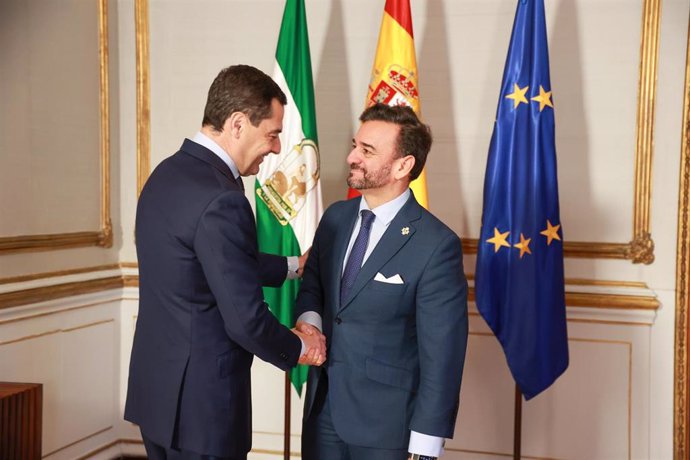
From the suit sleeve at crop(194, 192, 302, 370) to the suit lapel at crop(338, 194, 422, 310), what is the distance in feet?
0.96

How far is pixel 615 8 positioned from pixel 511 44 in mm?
696

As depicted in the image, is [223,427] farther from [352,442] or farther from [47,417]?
[47,417]

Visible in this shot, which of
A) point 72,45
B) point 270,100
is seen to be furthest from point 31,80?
point 270,100

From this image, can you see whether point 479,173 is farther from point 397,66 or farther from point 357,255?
point 357,255

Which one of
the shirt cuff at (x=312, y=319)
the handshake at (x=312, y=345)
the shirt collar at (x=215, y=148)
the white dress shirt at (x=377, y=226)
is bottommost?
the handshake at (x=312, y=345)

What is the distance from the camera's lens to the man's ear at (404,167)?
239 cm

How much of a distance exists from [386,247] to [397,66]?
1.63 meters

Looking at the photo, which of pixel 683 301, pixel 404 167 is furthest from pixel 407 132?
pixel 683 301

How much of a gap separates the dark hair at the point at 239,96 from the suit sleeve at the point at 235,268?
0.28 metres

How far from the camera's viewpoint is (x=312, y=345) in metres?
2.28

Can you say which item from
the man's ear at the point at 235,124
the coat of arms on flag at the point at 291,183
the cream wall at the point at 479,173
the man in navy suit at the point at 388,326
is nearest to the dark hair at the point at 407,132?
the man in navy suit at the point at 388,326

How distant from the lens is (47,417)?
381cm

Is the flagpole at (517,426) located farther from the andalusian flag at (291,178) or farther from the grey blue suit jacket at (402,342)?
the grey blue suit jacket at (402,342)

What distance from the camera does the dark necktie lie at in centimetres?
234
